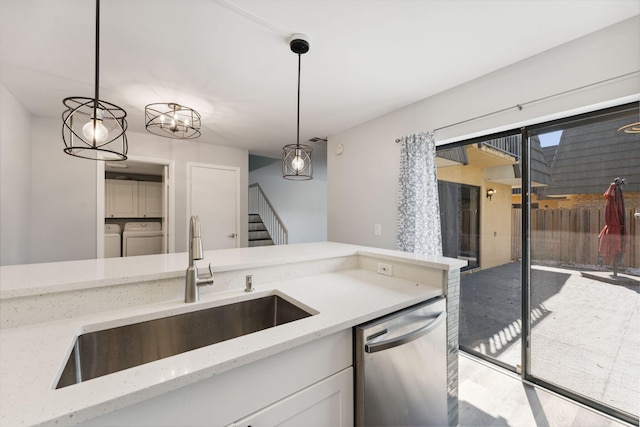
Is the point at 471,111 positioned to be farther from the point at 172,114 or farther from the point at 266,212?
the point at 266,212

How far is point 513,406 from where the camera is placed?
183 cm

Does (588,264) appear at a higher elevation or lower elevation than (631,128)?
lower

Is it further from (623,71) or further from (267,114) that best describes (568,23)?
(267,114)

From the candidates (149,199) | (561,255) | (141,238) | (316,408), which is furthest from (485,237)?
(149,199)

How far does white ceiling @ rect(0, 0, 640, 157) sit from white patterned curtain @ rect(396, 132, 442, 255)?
1.72 feet

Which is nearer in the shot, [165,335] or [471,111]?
[165,335]

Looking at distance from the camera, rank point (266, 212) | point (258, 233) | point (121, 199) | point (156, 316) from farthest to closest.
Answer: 1. point (266, 212)
2. point (258, 233)
3. point (121, 199)
4. point (156, 316)

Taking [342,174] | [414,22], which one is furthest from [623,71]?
[342,174]

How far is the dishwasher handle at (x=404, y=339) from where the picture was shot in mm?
1027

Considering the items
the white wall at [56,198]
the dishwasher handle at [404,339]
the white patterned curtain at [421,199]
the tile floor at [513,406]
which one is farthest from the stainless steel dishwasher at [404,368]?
the white wall at [56,198]

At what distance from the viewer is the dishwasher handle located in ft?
3.37

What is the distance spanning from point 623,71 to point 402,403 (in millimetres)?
2281

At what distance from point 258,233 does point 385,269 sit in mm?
5092

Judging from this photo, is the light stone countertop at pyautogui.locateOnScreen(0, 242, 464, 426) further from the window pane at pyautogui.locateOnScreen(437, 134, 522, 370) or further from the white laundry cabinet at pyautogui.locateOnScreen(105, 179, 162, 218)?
the white laundry cabinet at pyautogui.locateOnScreen(105, 179, 162, 218)
